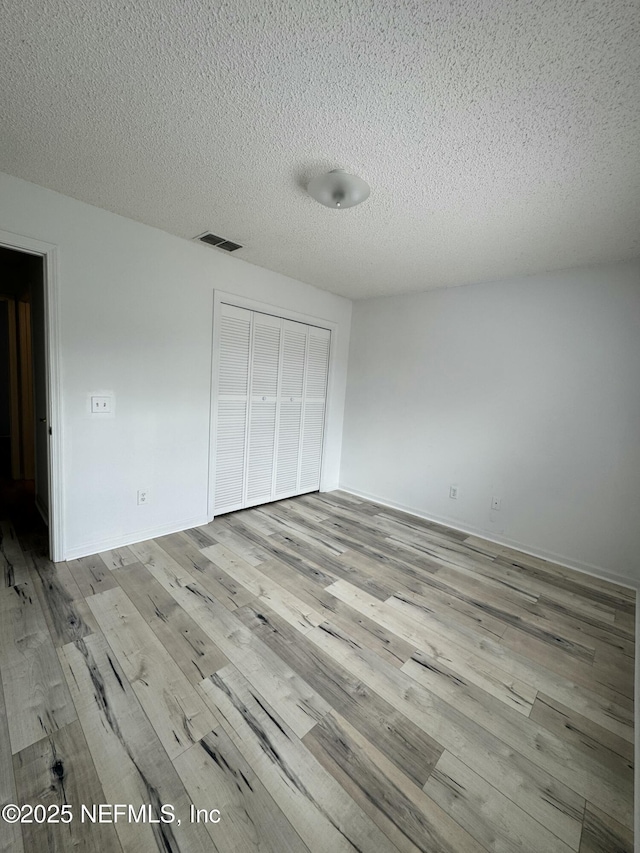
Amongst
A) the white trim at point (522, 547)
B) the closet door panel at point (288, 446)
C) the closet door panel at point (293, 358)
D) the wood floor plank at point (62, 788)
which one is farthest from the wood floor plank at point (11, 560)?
the white trim at point (522, 547)

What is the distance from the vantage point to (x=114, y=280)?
95.0 inches

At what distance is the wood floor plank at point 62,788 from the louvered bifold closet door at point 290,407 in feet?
8.78

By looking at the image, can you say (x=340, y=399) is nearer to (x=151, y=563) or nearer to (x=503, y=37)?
(x=151, y=563)

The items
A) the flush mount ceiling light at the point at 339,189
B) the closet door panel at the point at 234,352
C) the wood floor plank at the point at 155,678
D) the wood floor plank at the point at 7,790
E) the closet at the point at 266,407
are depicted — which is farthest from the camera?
the closet at the point at 266,407

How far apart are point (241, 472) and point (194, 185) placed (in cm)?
236

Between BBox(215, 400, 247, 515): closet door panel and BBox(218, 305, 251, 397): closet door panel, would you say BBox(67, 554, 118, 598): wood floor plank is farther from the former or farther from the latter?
BBox(218, 305, 251, 397): closet door panel

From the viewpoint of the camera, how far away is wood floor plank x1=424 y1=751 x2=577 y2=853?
103 centimetres

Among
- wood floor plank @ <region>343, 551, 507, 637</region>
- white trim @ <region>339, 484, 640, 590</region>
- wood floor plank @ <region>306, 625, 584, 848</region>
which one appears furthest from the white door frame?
white trim @ <region>339, 484, 640, 590</region>

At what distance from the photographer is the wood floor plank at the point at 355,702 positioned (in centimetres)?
126

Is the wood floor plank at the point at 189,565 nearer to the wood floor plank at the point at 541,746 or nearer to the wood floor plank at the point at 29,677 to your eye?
the wood floor plank at the point at 29,677

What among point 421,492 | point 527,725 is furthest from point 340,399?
point 527,725

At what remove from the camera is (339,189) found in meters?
1.79

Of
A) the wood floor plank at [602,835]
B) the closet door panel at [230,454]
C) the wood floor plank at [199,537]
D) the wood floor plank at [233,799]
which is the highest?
the closet door panel at [230,454]

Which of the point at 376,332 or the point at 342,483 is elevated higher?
the point at 376,332
